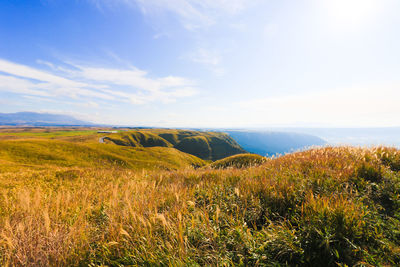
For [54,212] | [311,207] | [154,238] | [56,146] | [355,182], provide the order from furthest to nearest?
[56,146] < [355,182] < [54,212] < [311,207] < [154,238]

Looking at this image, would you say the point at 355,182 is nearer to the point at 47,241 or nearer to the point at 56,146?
the point at 47,241

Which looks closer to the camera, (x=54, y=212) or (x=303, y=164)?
(x=54, y=212)

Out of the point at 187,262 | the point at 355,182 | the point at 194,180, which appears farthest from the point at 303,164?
the point at 187,262

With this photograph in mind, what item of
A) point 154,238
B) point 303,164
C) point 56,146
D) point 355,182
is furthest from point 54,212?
point 56,146

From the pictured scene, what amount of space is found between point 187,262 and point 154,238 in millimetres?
731

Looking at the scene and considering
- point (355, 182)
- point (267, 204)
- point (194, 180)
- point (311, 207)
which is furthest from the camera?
point (194, 180)

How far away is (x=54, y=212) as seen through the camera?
3.48 m

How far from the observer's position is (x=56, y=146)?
54.8 m

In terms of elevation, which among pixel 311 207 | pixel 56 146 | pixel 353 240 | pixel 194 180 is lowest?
pixel 56 146

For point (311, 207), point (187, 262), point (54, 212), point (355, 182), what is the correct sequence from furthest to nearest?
point (355, 182)
point (54, 212)
point (311, 207)
point (187, 262)

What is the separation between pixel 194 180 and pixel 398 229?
5060mm

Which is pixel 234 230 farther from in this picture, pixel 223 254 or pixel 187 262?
pixel 187 262

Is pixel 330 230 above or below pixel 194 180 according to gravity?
above

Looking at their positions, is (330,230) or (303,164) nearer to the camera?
(330,230)
